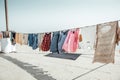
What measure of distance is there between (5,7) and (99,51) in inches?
488

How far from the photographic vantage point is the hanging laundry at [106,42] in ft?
17.8

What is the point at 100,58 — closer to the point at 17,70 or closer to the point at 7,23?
the point at 17,70

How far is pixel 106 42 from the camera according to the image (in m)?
5.62

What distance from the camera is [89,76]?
8016 mm

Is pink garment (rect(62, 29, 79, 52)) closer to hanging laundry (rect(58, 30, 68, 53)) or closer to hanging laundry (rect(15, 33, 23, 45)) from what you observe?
hanging laundry (rect(58, 30, 68, 53))

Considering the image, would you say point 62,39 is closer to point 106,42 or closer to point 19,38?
point 106,42

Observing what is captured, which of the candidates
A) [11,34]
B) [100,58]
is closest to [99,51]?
[100,58]

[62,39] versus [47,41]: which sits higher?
[62,39]

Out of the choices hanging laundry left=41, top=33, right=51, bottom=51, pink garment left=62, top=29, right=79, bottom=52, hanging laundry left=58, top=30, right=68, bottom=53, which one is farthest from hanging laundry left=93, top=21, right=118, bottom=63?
hanging laundry left=41, top=33, right=51, bottom=51

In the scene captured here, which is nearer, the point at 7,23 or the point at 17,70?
the point at 17,70

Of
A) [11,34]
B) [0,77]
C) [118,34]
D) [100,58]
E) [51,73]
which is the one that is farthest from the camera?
[11,34]

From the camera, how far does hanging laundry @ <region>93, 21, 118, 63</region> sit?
17.8 ft

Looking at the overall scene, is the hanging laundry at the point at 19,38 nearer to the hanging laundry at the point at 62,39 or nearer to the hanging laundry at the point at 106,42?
the hanging laundry at the point at 62,39

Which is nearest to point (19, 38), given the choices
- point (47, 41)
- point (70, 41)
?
point (47, 41)
